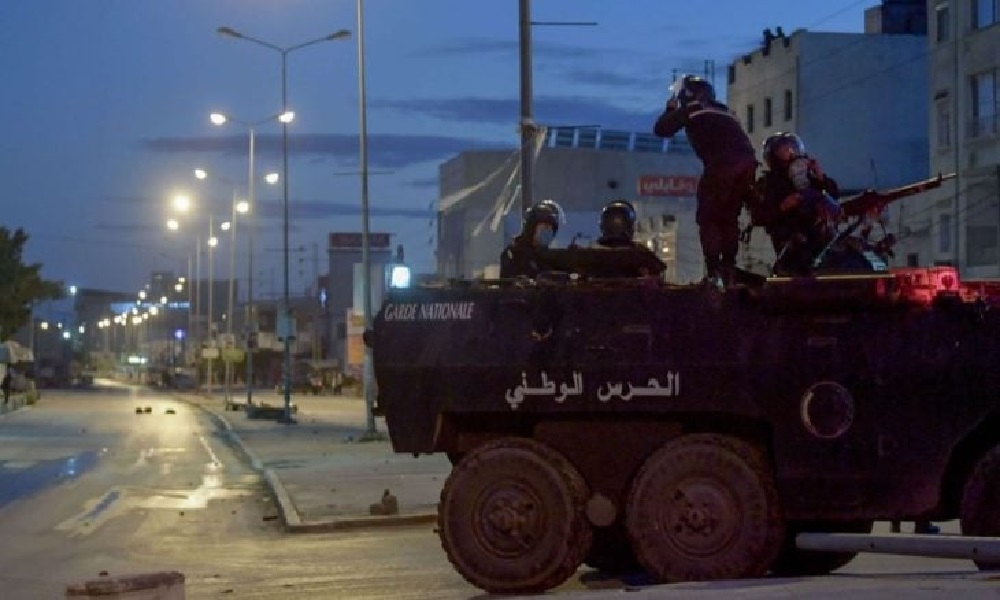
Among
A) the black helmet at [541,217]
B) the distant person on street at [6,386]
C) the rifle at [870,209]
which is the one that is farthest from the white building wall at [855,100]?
the rifle at [870,209]

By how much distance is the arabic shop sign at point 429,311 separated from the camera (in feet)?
29.6

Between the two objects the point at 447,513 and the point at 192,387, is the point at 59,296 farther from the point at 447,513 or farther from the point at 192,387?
the point at 447,513

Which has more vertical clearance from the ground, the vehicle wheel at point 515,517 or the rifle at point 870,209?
the rifle at point 870,209

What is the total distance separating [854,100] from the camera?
52938mm

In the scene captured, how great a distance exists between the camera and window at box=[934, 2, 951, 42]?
4041cm

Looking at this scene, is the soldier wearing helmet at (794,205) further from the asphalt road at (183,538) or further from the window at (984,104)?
the window at (984,104)

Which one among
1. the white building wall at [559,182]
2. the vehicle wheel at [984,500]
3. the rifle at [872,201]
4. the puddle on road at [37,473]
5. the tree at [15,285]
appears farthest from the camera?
the tree at [15,285]

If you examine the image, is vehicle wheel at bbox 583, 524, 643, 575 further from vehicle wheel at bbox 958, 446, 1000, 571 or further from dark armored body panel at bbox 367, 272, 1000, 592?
vehicle wheel at bbox 958, 446, 1000, 571

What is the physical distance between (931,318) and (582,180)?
58.3m

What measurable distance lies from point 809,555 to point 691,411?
1.36 metres

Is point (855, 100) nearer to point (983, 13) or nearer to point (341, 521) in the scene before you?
point (983, 13)

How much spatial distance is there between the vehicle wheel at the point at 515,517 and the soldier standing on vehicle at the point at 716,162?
1647 mm

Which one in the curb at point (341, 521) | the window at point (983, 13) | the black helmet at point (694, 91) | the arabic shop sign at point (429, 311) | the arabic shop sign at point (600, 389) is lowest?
the curb at point (341, 521)

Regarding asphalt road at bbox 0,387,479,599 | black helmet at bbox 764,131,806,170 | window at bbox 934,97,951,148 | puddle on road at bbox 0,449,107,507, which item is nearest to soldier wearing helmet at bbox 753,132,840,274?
black helmet at bbox 764,131,806,170
